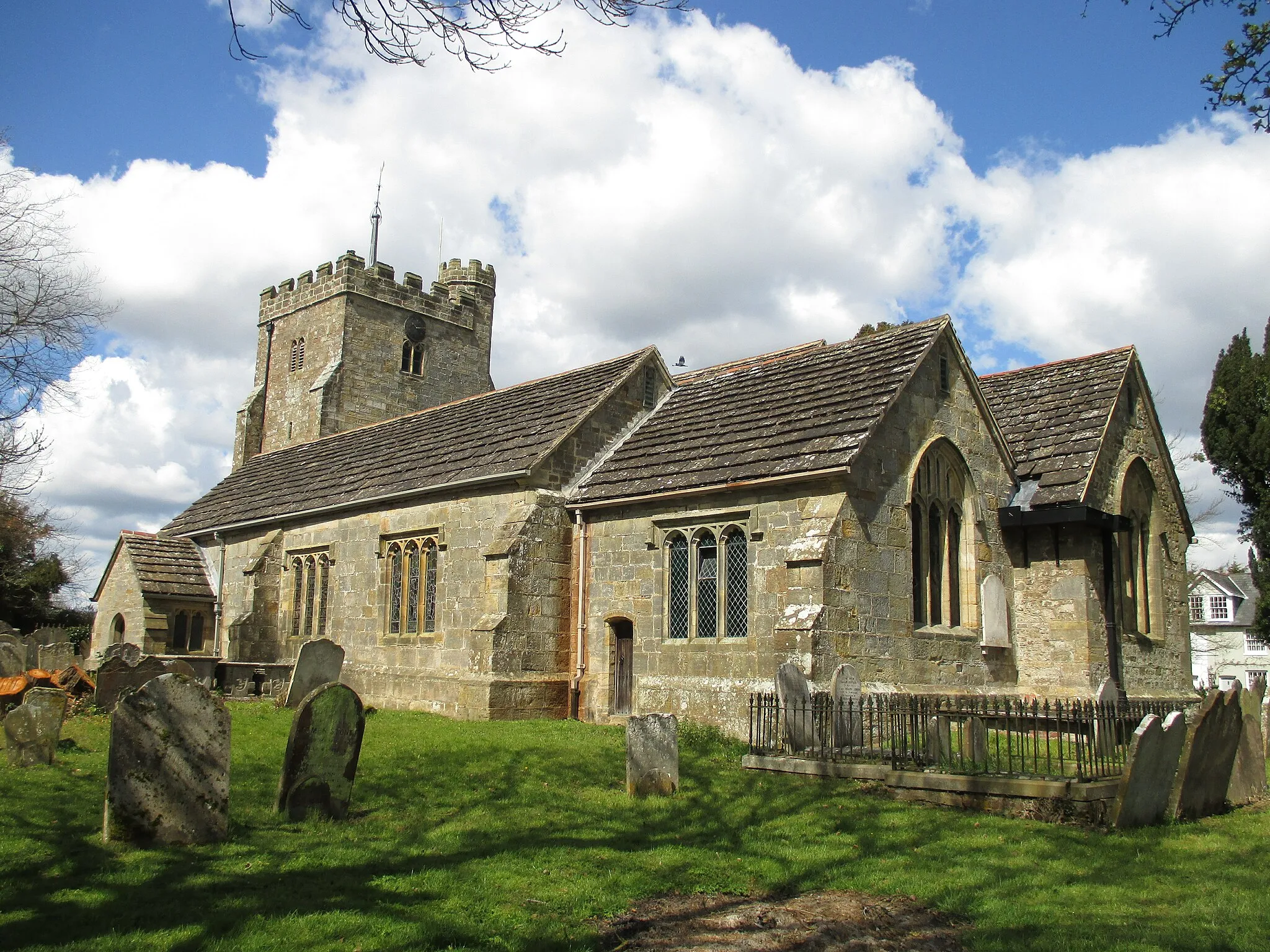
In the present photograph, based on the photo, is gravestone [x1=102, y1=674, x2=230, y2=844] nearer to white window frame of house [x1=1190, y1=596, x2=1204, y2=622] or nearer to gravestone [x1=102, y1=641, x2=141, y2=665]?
gravestone [x1=102, y1=641, x2=141, y2=665]

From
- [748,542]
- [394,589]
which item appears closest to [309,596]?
[394,589]

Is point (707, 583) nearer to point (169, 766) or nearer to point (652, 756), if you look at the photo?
point (652, 756)

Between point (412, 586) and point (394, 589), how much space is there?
2.37 feet

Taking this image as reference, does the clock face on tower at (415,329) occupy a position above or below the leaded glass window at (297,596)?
above

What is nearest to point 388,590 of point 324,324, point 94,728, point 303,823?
point 94,728

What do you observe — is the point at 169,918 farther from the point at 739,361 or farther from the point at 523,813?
the point at 739,361

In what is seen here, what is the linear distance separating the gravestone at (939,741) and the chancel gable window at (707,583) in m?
4.70

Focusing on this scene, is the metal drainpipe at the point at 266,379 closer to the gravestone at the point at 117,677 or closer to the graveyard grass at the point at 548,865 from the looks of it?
the gravestone at the point at 117,677

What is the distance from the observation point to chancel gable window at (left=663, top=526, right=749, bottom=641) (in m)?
17.1

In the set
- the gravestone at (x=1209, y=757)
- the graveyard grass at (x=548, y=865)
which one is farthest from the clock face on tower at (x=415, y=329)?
the gravestone at (x=1209, y=757)

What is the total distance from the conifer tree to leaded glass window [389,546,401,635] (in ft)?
72.4

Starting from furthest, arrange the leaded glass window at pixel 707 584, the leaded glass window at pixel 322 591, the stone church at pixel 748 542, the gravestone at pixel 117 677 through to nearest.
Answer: the leaded glass window at pixel 322 591 < the leaded glass window at pixel 707 584 < the stone church at pixel 748 542 < the gravestone at pixel 117 677

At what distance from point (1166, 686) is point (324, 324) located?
33881mm

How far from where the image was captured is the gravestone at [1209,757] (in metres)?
10.6
